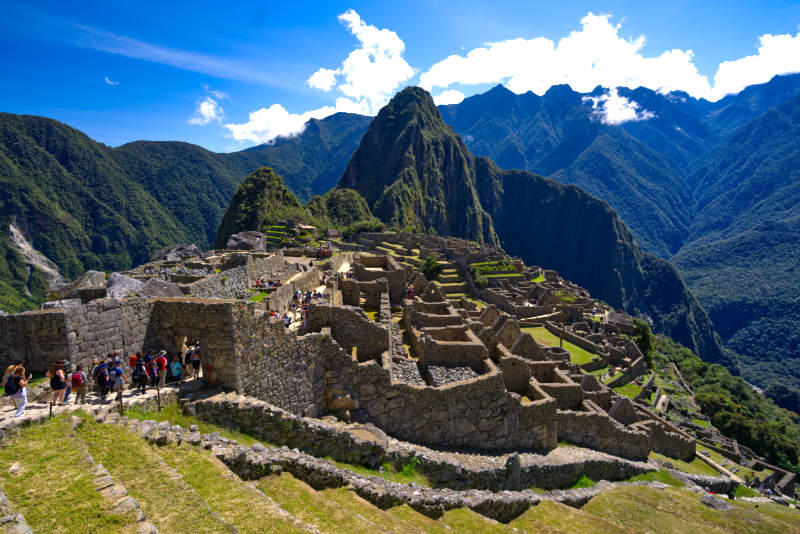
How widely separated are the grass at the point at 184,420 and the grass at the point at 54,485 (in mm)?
1438

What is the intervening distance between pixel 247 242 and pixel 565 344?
4090cm

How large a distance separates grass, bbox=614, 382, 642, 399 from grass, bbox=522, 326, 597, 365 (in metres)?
3.91

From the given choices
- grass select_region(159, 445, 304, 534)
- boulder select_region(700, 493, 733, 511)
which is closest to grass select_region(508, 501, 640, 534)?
boulder select_region(700, 493, 733, 511)

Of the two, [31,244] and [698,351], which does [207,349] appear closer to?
[31,244]

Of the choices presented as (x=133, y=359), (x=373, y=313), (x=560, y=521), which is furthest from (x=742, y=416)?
(x=133, y=359)

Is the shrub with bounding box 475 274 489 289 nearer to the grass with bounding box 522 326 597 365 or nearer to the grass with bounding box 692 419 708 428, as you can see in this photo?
the grass with bounding box 522 326 597 365

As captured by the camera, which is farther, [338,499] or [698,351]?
[698,351]

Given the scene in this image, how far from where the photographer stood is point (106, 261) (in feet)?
394

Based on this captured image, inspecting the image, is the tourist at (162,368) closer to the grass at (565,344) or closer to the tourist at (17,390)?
the tourist at (17,390)

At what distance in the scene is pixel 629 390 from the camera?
42.1 m

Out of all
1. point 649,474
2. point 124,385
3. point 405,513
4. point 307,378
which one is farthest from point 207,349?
point 649,474

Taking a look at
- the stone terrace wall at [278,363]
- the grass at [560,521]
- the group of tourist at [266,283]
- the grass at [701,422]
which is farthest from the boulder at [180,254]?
the grass at [701,422]

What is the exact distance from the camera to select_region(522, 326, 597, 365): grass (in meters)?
43.6

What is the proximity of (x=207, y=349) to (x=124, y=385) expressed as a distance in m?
1.81
